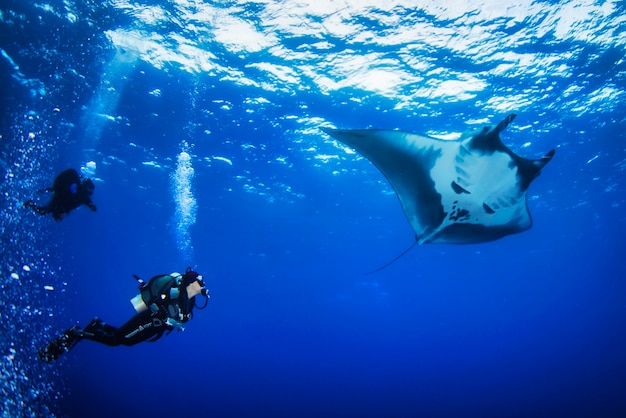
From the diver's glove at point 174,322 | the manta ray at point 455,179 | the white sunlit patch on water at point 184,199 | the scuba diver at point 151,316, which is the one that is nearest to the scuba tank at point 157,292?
the scuba diver at point 151,316

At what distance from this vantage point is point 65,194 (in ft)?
19.6

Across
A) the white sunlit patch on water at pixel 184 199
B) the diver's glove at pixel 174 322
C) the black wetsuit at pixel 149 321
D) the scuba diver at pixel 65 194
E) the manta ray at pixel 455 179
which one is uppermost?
the white sunlit patch on water at pixel 184 199

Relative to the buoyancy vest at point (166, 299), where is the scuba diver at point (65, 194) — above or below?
above

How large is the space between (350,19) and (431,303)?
50885mm

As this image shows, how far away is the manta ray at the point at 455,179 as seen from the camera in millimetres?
4363

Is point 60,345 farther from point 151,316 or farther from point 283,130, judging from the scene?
point 283,130

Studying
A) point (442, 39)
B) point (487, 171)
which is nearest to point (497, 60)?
point (442, 39)

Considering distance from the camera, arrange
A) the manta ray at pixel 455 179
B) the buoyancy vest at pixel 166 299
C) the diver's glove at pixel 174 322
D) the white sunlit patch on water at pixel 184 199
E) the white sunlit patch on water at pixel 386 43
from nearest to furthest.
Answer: the manta ray at pixel 455 179
the diver's glove at pixel 174 322
the buoyancy vest at pixel 166 299
the white sunlit patch on water at pixel 386 43
the white sunlit patch on water at pixel 184 199

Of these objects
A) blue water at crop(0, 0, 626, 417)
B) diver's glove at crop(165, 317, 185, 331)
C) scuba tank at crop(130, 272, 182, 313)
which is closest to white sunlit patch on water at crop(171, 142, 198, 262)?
blue water at crop(0, 0, 626, 417)

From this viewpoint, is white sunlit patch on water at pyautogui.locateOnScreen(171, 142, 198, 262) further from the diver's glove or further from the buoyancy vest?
the diver's glove

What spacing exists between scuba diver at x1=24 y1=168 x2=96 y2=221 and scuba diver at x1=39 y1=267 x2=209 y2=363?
2.24 m

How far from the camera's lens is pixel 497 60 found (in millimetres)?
9484

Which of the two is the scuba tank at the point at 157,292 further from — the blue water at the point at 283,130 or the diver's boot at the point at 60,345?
the blue water at the point at 283,130

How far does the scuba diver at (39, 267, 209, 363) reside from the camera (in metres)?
4.63
